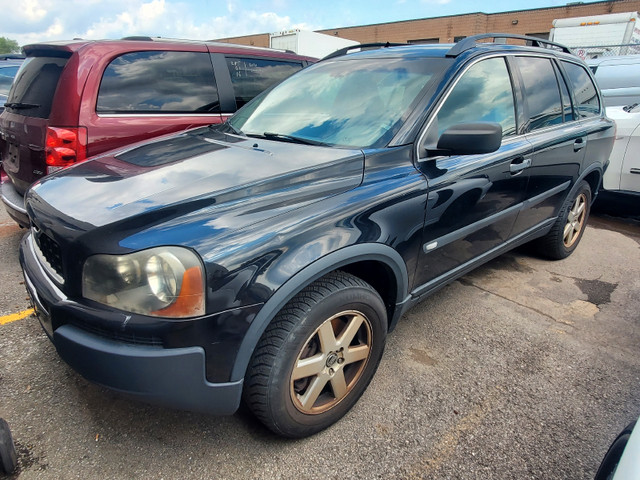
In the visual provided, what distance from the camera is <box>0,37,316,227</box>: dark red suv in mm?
3098

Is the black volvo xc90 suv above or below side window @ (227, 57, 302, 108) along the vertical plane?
below

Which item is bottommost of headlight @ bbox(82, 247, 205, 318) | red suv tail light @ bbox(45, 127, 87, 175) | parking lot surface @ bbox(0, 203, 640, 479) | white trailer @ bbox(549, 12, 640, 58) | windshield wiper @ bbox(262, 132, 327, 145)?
parking lot surface @ bbox(0, 203, 640, 479)

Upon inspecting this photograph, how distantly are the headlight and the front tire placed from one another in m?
0.36

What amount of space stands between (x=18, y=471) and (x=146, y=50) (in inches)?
123

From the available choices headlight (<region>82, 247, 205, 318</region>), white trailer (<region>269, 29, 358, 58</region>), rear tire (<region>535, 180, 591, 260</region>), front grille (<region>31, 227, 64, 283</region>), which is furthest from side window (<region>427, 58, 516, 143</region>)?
white trailer (<region>269, 29, 358, 58</region>)

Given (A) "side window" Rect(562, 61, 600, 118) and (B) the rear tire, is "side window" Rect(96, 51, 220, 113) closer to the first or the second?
(A) "side window" Rect(562, 61, 600, 118)

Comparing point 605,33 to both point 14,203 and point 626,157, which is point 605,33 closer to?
point 626,157

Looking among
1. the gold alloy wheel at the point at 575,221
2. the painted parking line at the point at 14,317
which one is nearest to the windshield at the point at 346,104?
the painted parking line at the point at 14,317

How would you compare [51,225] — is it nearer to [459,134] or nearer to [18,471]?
[18,471]

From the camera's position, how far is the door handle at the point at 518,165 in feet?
9.04

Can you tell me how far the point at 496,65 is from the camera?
2.75 m

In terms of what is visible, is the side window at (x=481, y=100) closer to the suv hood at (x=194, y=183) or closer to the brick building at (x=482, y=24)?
the suv hood at (x=194, y=183)

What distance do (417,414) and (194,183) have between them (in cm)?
152

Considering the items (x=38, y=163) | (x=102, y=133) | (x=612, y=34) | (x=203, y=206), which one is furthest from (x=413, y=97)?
(x=612, y=34)
